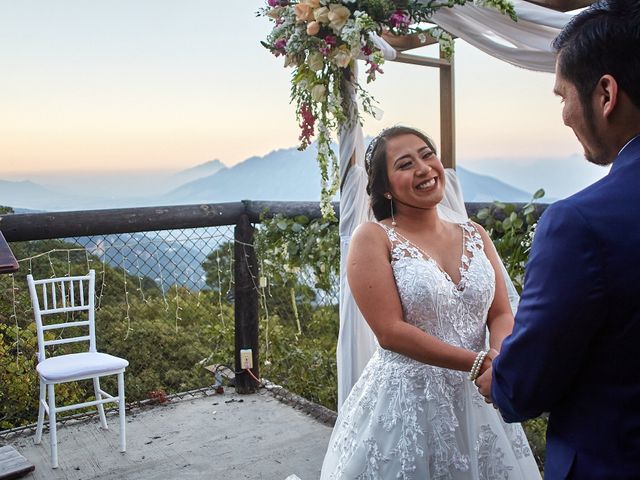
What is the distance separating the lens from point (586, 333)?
92 centimetres

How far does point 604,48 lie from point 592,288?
365mm

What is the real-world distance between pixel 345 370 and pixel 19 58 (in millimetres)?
6736

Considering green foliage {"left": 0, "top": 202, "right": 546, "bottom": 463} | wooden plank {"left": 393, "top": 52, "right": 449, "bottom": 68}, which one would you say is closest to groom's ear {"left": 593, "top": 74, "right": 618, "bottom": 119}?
wooden plank {"left": 393, "top": 52, "right": 449, "bottom": 68}

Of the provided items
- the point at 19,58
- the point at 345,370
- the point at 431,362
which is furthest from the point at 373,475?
the point at 19,58

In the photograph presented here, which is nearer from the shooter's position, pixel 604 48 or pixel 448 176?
pixel 604 48

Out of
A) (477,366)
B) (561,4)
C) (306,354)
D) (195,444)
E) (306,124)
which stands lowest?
(195,444)

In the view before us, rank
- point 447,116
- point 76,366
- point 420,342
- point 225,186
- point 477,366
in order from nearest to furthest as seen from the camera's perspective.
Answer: point 477,366 < point 420,342 < point 447,116 < point 76,366 < point 225,186

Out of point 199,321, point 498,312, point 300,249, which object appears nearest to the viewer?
point 498,312

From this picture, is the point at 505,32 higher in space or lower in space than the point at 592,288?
higher

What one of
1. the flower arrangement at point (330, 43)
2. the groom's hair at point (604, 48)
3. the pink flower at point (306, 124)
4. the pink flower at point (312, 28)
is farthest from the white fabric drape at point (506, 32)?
the groom's hair at point (604, 48)

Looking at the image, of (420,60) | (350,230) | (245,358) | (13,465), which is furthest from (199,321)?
(420,60)

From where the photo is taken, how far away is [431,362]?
6.16 feet

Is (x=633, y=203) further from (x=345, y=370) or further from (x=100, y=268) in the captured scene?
(x=100, y=268)

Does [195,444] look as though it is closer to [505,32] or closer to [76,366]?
[76,366]
